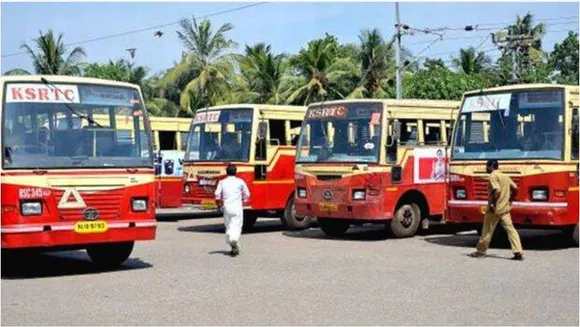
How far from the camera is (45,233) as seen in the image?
11367 mm

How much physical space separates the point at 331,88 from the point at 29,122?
31170mm

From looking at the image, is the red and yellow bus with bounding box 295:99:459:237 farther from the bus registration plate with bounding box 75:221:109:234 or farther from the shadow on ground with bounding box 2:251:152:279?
the bus registration plate with bounding box 75:221:109:234

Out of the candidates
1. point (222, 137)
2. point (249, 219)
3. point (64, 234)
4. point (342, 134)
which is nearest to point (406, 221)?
point (342, 134)

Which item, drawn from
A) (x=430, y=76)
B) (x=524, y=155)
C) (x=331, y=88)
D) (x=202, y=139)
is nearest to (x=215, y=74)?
(x=331, y=88)

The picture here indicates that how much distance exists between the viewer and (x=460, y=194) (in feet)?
50.6

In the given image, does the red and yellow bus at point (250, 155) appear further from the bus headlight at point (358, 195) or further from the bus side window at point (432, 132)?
the bus side window at point (432, 132)

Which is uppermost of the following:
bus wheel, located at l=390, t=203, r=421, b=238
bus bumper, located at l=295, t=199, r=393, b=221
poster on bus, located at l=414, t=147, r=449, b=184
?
poster on bus, located at l=414, t=147, r=449, b=184

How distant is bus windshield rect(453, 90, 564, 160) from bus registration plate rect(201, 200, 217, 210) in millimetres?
5691

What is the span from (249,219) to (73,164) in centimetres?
873

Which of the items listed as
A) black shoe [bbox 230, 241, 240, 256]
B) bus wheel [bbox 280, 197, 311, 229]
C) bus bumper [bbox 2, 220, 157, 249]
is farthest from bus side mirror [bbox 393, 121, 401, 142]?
bus bumper [bbox 2, 220, 157, 249]

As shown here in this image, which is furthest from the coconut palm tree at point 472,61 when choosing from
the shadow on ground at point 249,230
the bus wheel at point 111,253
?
the bus wheel at point 111,253

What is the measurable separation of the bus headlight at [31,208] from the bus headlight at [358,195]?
22.6 ft

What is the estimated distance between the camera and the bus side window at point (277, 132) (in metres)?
19.5

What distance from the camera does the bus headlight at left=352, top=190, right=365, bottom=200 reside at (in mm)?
16578
